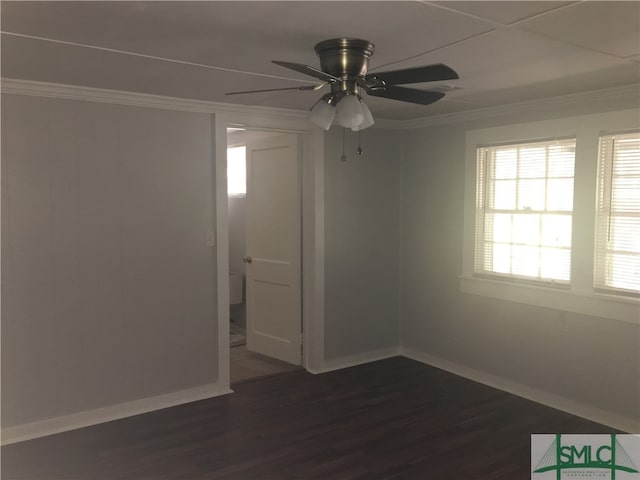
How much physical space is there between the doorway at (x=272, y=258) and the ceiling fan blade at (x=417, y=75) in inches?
98.4

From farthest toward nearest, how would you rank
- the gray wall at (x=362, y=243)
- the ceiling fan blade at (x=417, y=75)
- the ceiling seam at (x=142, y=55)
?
the gray wall at (x=362, y=243)
the ceiling seam at (x=142, y=55)
the ceiling fan blade at (x=417, y=75)

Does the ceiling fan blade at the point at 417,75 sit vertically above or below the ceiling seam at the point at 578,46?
below

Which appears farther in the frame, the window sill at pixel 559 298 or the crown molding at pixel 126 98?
the window sill at pixel 559 298

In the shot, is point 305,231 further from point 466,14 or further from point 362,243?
point 466,14

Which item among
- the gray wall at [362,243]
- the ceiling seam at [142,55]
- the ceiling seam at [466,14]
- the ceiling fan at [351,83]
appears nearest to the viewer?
the ceiling seam at [466,14]

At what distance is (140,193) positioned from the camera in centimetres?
387

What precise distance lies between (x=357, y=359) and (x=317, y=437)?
1580 mm

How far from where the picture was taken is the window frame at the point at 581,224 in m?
3.61

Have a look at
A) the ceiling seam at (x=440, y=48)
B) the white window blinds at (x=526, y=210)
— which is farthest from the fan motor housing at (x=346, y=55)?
the white window blinds at (x=526, y=210)

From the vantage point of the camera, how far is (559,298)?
3953 mm

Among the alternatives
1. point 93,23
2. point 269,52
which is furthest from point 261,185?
point 93,23

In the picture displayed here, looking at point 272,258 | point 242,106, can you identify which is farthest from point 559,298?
point 242,106
